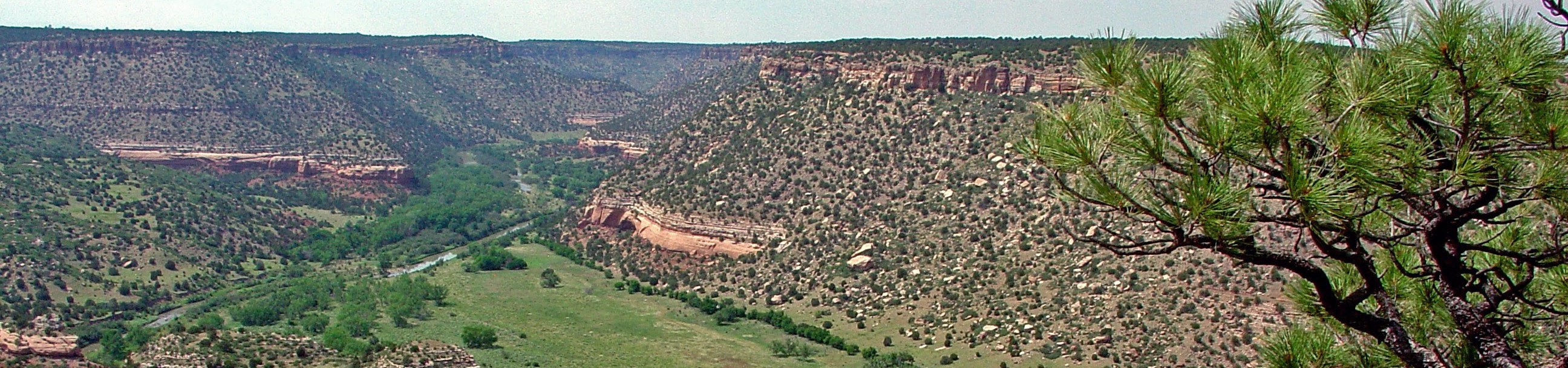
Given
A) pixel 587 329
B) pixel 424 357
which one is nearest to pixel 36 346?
pixel 424 357

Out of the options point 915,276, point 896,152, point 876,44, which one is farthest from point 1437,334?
point 876,44

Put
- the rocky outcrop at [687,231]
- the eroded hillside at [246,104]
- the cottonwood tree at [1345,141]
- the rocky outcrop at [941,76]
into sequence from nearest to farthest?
1. the cottonwood tree at [1345,141]
2. the rocky outcrop at [941,76]
3. the rocky outcrop at [687,231]
4. the eroded hillside at [246,104]

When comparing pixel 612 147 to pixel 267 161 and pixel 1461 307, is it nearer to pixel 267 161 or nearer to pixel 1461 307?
pixel 267 161

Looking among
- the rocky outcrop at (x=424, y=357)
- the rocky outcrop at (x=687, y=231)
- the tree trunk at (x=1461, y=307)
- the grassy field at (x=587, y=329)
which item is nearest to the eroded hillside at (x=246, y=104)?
the rocky outcrop at (x=687, y=231)

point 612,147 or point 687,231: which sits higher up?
point 612,147

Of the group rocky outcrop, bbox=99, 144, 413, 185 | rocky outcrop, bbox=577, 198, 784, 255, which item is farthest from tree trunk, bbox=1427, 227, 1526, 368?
rocky outcrop, bbox=99, 144, 413, 185

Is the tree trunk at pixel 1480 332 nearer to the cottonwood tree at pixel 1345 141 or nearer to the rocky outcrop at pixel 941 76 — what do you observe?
the cottonwood tree at pixel 1345 141

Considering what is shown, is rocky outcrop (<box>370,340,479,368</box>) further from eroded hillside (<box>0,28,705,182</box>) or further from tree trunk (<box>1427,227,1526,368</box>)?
eroded hillside (<box>0,28,705,182</box>)
